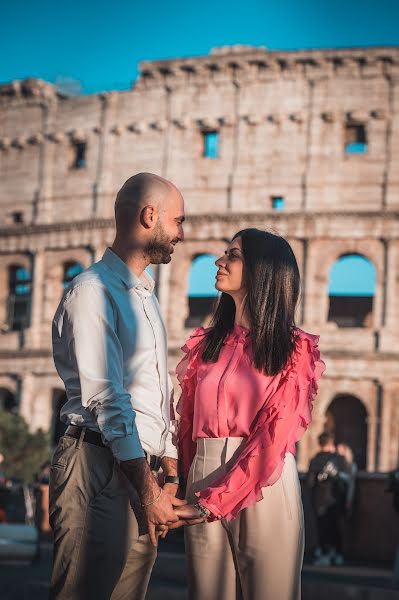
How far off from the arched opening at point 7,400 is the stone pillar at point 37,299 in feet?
6.24

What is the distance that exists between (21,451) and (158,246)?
2353 centimetres

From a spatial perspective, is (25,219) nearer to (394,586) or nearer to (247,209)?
(247,209)

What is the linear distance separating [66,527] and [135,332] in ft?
2.22

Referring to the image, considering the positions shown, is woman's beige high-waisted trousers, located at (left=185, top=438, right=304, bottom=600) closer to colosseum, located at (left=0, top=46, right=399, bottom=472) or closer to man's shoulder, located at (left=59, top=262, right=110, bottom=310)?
man's shoulder, located at (left=59, top=262, right=110, bottom=310)

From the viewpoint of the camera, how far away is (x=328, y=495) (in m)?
12.5

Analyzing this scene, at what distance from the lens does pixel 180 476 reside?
12.9 feet

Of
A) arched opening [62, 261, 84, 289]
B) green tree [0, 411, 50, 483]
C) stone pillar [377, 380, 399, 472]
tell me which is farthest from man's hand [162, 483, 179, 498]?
arched opening [62, 261, 84, 289]

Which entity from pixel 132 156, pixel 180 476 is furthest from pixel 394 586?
pixel 132 156

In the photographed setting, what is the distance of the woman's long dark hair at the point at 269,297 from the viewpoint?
3.84m

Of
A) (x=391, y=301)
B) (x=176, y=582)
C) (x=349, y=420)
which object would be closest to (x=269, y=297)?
(x=176, y=582)

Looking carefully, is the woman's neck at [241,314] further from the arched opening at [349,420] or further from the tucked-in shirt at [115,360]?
the arched opening at [349,420]

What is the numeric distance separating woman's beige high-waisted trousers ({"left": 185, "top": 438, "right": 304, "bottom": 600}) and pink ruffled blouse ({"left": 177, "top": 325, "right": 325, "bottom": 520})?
49mm

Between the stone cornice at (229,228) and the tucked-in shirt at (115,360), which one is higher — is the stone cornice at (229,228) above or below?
above

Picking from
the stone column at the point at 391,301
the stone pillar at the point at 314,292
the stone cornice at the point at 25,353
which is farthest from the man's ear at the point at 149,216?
the stone cornice at the point at 25,353
